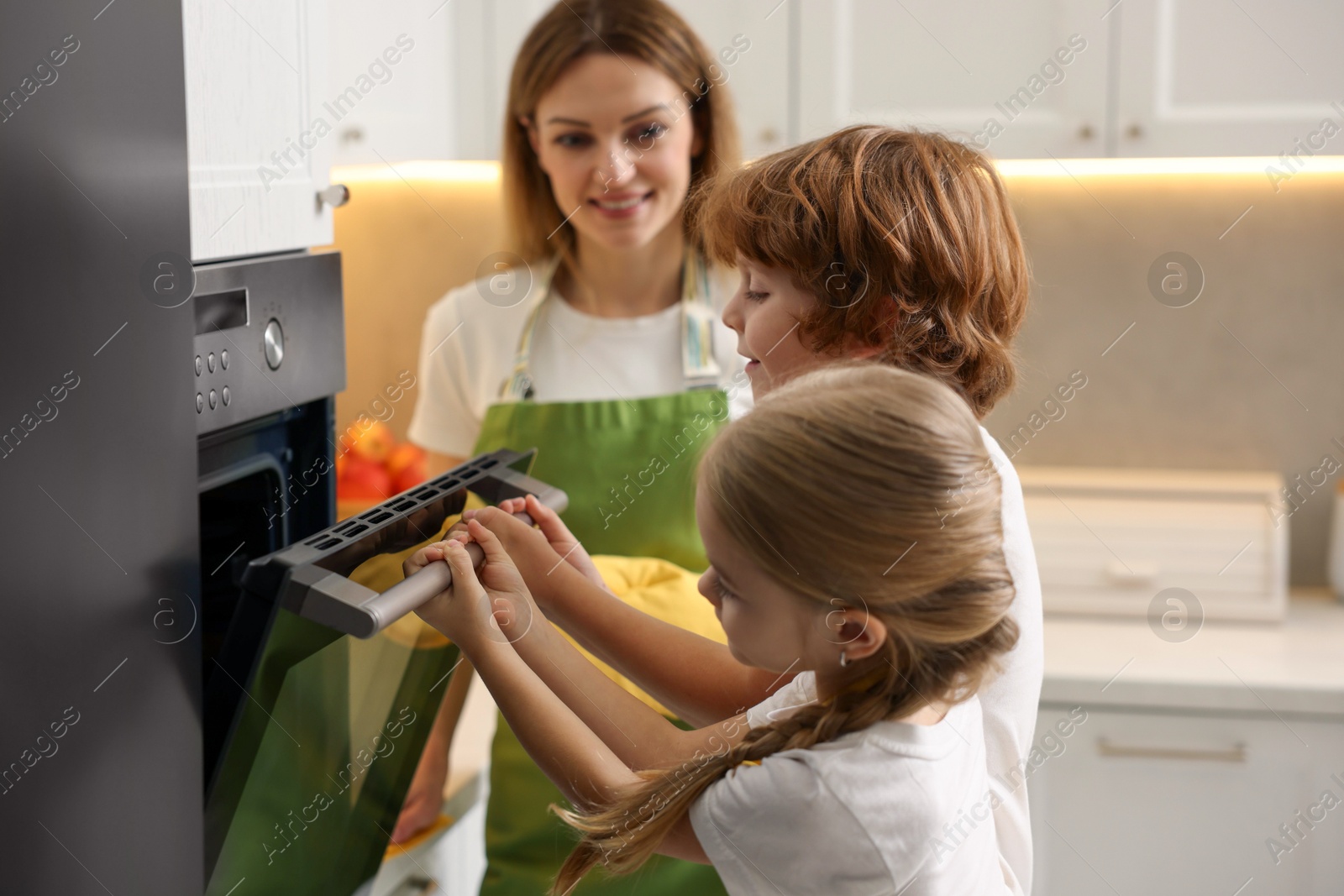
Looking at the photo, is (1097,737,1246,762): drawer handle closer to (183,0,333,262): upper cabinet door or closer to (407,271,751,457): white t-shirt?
(407,271,751,457): white t-shirt

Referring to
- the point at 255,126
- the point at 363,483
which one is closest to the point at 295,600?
the point at 255,126

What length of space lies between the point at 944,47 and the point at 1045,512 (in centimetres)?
75

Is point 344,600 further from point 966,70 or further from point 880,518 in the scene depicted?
point 966,70

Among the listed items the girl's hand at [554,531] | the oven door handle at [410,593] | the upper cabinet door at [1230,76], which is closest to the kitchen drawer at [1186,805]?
the upper cabinet door at [1230,76]

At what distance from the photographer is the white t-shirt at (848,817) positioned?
0.65 meters

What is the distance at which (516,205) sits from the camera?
1.56m

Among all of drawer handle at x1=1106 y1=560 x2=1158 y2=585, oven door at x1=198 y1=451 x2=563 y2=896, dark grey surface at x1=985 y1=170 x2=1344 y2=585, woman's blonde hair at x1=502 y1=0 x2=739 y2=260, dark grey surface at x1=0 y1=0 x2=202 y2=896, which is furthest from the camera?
dark grey surface at x1=985 y1=170 x2=1344 y2=585

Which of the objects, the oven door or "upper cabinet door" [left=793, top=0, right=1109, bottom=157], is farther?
"upper cabinet door" [left=793, top=0, right=1109, bottom=157]

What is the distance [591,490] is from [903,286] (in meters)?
0.63

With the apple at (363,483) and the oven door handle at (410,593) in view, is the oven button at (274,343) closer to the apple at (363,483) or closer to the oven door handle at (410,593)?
the oven door handle at (410,593)

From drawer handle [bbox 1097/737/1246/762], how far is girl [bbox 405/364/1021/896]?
96 cm

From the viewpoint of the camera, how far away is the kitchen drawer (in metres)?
1.56

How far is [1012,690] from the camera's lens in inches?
30.6

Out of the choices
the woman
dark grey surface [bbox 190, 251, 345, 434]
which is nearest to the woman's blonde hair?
the woman
